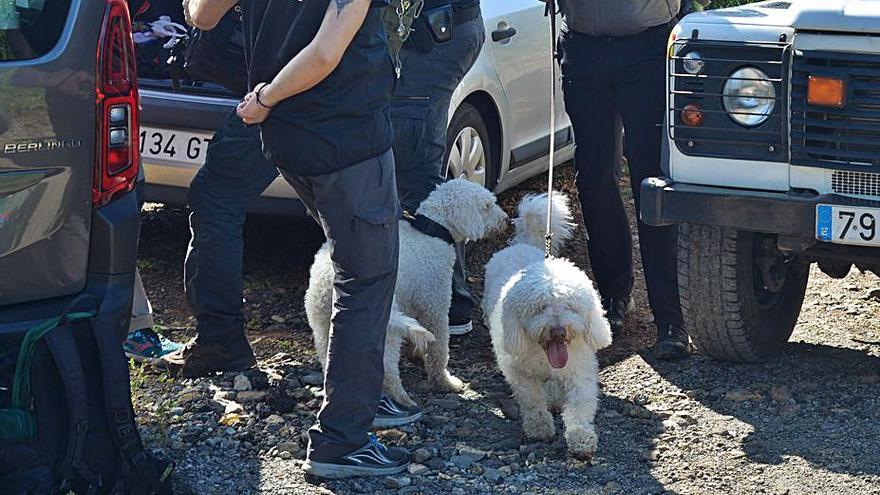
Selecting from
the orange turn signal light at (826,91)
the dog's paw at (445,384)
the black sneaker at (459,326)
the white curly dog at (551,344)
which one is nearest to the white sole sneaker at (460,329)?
the black sneaker at (459,326)

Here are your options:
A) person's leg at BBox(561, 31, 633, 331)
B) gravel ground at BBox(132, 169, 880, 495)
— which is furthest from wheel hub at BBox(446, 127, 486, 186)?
gravel ground at BBox(132, 169, 880, 495)

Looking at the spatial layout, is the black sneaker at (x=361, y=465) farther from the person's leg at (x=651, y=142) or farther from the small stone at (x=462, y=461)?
the person's leg at (x=651, y=142)

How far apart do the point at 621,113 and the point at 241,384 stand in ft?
6.54

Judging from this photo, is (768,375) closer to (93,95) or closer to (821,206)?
(821,206)

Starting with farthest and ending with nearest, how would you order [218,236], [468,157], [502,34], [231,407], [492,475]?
[502,34] → [468,157] → [218,236] → [231,407] → [492,475]

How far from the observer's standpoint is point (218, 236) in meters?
5.41

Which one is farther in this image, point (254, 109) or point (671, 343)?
point (671, 343)

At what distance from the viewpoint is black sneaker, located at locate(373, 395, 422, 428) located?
4980mm

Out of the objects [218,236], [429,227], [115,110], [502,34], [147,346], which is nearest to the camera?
[115,110]

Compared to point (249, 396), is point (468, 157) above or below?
above

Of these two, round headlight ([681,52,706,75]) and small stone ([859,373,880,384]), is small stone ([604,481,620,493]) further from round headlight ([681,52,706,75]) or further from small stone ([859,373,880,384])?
round headlight ([681,52,706,75])

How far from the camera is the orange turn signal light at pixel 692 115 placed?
16.3ft

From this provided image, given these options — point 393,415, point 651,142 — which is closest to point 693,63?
point 651,142

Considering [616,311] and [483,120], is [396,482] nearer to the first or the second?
[616,311]
